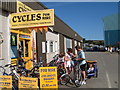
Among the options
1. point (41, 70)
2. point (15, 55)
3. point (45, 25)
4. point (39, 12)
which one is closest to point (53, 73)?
point (41, 70)

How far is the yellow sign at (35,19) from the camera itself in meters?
6.73

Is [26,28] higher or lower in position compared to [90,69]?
higher

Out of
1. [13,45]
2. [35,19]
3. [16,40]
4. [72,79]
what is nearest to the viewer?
[35,19]

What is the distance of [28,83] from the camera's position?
17.4ft

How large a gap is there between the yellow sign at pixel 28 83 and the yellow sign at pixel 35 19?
2.39 metres

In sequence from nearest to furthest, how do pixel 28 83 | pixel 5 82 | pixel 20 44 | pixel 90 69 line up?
1. pixel 28 83
2. pixel 5 82
3. pixel 90 69
4. pixel 20 44

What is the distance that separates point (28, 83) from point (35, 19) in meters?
2.74

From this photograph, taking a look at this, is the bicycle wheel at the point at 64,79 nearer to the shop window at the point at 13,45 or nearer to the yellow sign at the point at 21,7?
the shop window at the point at 13,45

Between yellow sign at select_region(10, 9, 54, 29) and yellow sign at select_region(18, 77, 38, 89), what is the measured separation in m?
2.39

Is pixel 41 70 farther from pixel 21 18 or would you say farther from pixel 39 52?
pixel 39 52

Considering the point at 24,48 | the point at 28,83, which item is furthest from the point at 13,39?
the point at 28,83

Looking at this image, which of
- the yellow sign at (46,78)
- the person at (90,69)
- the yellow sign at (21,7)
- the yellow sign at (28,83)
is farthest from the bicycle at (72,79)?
the yellow sign at (21,7)

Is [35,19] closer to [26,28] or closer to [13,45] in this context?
[26,28]

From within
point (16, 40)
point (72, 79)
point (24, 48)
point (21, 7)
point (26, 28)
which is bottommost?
point (72, 79)
